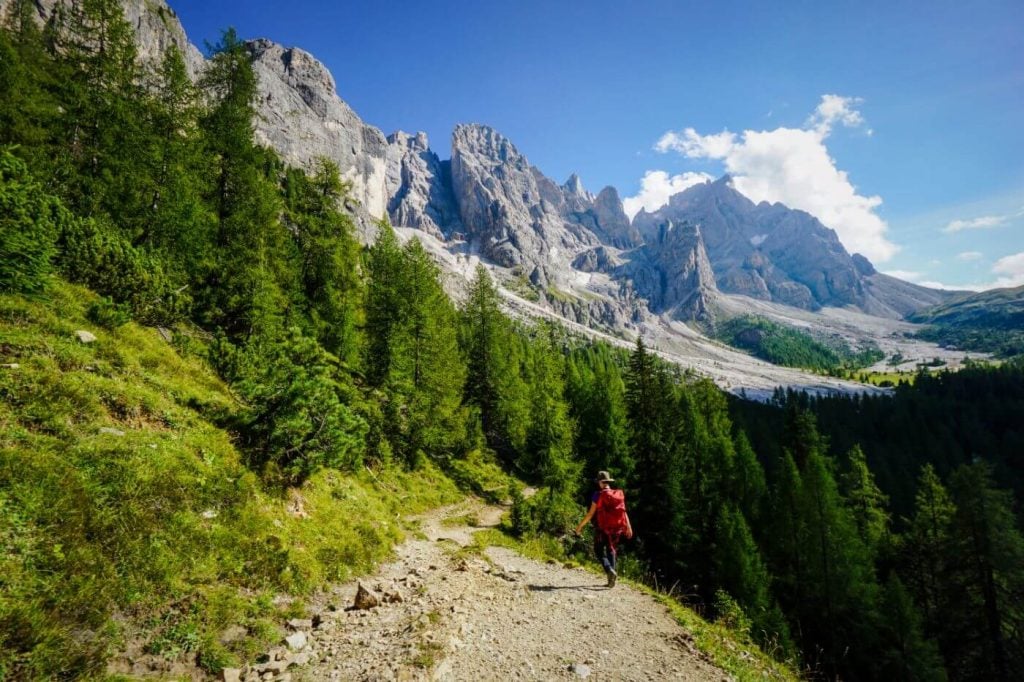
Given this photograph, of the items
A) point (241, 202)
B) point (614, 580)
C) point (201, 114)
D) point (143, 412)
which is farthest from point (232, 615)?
point (201, 114)

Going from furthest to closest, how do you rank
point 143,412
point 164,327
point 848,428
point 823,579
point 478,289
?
point 848,428
point 478,289
point 823,579
point 164,327
point 143,412

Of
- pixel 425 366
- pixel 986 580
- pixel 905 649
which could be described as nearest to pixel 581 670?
pixel 425 366

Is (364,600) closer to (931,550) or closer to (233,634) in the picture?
(233,634)

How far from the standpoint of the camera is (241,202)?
21.3 m

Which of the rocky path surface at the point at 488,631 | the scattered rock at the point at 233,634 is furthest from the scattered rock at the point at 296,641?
the scattered rock at the point at 233,634

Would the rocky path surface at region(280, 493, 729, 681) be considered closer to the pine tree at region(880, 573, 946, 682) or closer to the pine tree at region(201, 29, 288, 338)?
the pine tree at region(201, 29, 288, 338)

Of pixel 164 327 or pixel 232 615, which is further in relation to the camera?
pixel 164 327

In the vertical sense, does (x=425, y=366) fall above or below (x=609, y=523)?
above

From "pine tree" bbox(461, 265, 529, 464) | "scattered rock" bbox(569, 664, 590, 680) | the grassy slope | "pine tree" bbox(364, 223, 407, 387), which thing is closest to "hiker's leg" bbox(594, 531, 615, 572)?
the grassy slope

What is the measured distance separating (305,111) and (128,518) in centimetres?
19669

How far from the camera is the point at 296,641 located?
7113mm

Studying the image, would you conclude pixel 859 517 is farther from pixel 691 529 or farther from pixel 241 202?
pixel 241 202

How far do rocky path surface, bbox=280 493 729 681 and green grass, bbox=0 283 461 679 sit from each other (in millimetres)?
1103

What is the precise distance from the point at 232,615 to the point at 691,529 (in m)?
32.7
